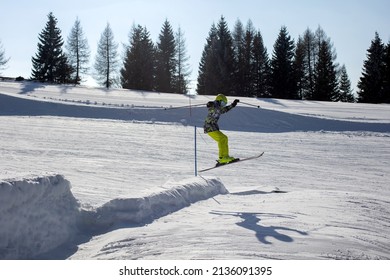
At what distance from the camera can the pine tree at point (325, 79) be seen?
47.7 metres

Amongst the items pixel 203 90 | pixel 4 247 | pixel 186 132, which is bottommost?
pixel 4 247

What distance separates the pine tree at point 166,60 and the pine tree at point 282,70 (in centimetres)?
1312

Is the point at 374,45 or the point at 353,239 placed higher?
the point at 374,45

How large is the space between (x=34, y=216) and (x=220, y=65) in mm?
42560

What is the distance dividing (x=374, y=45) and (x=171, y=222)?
4720 cm

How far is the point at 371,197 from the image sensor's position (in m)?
8.72

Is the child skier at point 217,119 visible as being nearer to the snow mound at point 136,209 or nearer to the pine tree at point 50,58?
the snow mound at point 136,209

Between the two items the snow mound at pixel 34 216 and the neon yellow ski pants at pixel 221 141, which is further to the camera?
the neon yellow ski pants at pixel 221 141

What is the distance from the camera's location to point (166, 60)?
52312 mm

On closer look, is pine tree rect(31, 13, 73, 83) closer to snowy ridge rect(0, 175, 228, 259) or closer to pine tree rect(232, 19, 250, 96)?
pine tree rect(232, 19, 250, 96)

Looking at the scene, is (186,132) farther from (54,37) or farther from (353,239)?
(54,37)

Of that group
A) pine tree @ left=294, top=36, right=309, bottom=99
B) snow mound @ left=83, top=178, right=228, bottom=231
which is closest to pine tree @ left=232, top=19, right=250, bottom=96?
pine tree @ left=294, top=36, right=309, bottom=99

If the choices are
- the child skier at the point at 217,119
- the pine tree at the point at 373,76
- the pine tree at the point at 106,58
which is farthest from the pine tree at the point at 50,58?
the child skier at the point at 217,119

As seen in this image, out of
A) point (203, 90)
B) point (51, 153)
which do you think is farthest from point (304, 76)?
point (51, 153)
